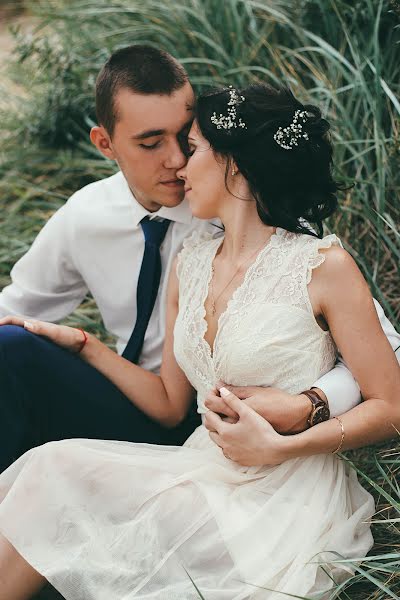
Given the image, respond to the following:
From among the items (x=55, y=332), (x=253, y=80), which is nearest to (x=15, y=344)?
(x=55, y=332)

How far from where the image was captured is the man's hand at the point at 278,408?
7.73 ft

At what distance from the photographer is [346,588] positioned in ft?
7.95

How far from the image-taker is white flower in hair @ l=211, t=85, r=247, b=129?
8.45 ft

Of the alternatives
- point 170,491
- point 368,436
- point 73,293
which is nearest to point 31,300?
point 73,293

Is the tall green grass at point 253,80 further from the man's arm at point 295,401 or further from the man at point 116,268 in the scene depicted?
the man at point 116,268

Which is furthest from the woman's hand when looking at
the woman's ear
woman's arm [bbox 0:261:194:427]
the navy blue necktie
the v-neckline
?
the woman's ear

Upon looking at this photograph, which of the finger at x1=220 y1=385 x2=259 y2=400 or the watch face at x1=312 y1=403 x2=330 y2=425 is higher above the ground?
the finger at x1=220 y1=385 x2=259 y2=400

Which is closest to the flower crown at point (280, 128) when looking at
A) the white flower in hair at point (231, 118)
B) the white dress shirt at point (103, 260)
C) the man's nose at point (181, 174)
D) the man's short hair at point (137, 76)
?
the white flower in hair at point (231, 118)

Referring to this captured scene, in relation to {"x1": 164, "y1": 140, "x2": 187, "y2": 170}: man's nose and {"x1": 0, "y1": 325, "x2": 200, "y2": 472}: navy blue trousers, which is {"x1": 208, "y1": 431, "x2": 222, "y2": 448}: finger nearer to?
{"x1": 0, "y1": 325, "x2": 200, "y2": 472}: navy blue trousers

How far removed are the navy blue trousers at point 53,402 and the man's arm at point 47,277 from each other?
18.5 inches

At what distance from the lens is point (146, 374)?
2.91 metres

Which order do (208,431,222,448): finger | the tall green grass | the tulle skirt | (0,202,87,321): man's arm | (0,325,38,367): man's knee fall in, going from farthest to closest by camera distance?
the tall green grass < (0,202,87,321): man's arm < (0,325,38,367): man's knee < (208,431,222,448): finger < the tulle skirt

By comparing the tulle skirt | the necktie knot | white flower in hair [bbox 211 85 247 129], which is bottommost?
the tulle skirt

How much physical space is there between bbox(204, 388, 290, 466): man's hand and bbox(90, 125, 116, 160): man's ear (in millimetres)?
1128
